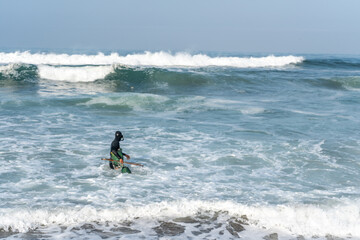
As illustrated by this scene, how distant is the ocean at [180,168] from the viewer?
7.09 metres

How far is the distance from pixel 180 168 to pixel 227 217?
2.93 m

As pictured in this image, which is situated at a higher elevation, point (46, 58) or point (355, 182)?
point (46, 58)

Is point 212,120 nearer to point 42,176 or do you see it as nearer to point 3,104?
point 42,176

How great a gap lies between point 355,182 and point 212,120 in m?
7.45

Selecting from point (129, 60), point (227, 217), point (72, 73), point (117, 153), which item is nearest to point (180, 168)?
point (117, 153)

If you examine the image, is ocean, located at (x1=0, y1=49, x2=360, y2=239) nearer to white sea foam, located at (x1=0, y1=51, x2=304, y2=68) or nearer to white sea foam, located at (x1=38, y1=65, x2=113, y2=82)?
white sea foam, located at (x1=38, y1=65, x2=113, y2=82)

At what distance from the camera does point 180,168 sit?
10141mm

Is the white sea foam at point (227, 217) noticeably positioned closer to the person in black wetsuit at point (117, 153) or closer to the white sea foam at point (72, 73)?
the person in black wetsuit at point (117, 153)

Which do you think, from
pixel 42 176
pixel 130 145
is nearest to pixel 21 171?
pixel 42 176

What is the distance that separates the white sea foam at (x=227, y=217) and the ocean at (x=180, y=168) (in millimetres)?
20

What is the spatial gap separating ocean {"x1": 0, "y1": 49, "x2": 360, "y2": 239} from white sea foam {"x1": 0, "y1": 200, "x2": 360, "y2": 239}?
0.06ft

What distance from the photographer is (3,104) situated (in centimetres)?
1839

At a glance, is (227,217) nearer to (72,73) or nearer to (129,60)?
(72,73)

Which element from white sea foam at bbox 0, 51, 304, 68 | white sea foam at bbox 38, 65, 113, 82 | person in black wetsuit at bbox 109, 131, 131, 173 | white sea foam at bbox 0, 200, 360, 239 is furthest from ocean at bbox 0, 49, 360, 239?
white sea foam at bbox 0, 51, 304, 68
